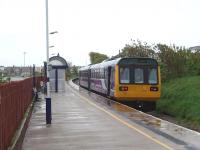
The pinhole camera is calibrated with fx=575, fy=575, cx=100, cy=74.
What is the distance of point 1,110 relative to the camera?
11.8m

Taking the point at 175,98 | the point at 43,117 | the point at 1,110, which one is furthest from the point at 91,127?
the point at 175,98

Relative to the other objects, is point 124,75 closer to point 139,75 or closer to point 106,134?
point 139,75

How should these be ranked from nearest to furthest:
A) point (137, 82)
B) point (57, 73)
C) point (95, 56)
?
point (137, 82), point (57, 73), point (95, 56)

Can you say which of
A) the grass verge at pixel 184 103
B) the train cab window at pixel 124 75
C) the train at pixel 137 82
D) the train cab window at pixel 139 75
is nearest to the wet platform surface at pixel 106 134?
the grass verge at pixel 184 103

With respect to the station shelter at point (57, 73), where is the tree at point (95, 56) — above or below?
above

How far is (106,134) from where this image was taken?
16.6 m

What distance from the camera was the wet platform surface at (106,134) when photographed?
14305 mm

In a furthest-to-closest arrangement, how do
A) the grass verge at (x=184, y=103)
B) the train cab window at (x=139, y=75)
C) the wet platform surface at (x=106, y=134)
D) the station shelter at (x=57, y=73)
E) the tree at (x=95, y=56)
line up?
the tree at (x=95, y=56)
the station shelter at (x=57, y=73)
the train cab window at (x=139, y=75)
the grass verge at (x=184, y=103)
the wet platform surface at (x=106, y=134)

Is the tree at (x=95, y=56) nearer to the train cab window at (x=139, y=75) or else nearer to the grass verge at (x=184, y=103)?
the grass verge at (x=184, y=103)

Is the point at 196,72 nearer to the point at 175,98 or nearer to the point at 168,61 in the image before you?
the point at 168,61

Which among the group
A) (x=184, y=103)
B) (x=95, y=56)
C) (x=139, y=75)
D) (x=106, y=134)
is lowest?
(x=106, y=134)

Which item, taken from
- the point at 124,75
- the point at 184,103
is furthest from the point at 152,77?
the point at 184,103

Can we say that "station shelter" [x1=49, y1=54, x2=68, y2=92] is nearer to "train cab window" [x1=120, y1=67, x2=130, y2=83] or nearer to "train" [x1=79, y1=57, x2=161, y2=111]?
"train" [x1=79, y1=57, x2=161, y2=111]

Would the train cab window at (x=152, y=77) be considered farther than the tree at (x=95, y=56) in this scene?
No
